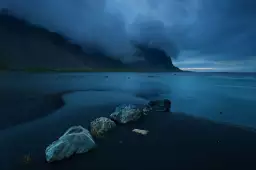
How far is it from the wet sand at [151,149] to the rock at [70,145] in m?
0.33

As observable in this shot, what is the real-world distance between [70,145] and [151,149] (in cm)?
469

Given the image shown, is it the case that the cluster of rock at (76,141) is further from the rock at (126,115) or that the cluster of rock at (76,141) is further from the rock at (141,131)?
the rock at (126,115)

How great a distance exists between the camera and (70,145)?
1011 cm

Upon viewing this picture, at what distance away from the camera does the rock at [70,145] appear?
378 inches

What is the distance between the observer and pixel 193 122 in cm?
1761

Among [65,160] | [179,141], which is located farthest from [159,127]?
[65,160]

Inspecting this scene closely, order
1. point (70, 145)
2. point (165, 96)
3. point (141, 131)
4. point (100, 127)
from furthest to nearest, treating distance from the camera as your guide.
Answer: point (165, 96)
point (141, 131)
point (100, 127)
point (70, 145)

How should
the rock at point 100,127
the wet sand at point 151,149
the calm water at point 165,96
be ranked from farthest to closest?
the calm water at point 165,96 → the rock at point 100,127 → the wet sand at point 151,149

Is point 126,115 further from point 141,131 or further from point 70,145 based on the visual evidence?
point 70,145

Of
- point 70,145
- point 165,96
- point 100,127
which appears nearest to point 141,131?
point 100,127

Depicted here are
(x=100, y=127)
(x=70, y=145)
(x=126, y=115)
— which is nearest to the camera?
(x=70, y=145)

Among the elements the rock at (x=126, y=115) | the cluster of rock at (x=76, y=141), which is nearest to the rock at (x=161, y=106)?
the rock at (x=126, y=115)

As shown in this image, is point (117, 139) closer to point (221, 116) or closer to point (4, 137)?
point (4, 137)

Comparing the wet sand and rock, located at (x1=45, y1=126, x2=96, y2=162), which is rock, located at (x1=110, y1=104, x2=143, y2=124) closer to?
the wet sand
